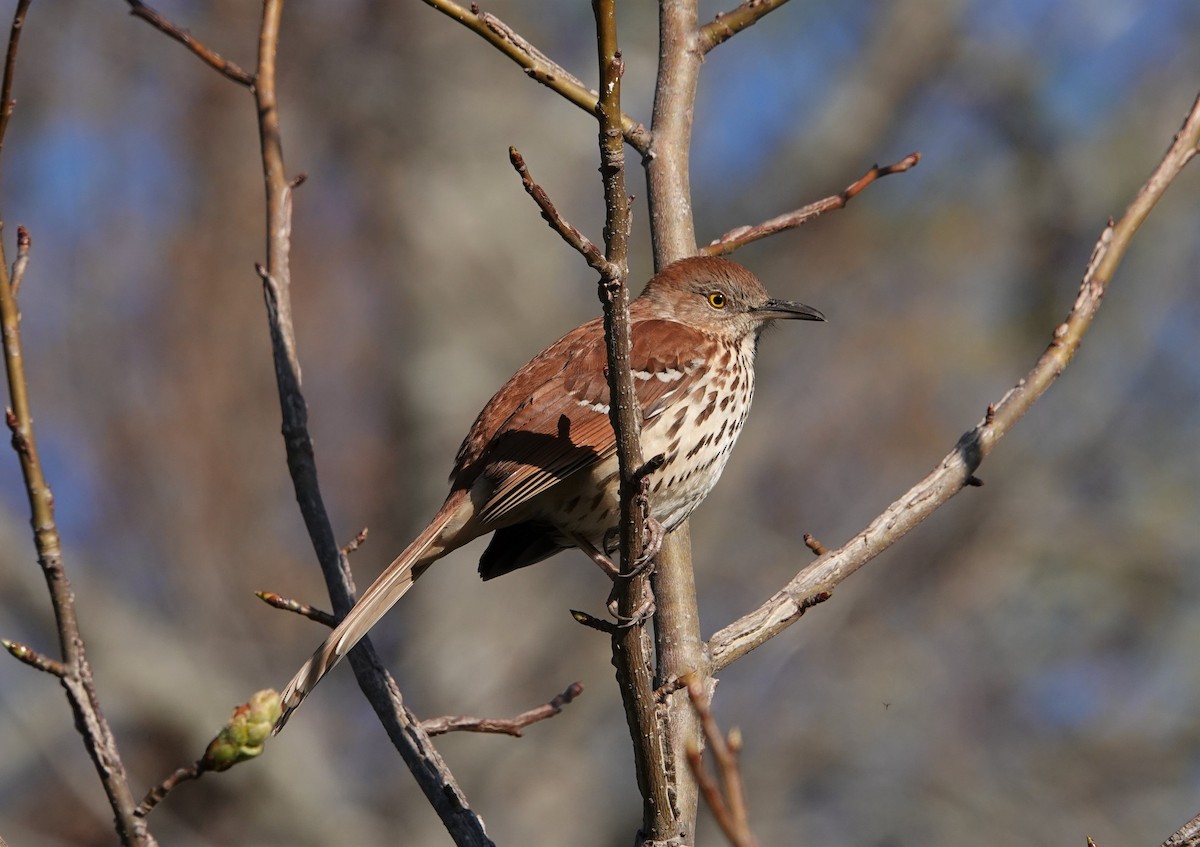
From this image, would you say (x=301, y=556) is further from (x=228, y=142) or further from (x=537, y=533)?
(x=537, y=533)

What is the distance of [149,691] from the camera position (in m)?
10.3

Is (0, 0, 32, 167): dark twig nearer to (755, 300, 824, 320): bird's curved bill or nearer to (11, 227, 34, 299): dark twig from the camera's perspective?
(11, 227, 34, 299): dark twig

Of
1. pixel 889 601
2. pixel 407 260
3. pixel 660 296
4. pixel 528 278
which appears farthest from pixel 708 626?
pixel 660 296

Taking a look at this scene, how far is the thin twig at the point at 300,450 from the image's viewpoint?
124 inches

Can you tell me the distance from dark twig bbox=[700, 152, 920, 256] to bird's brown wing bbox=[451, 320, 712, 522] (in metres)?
0.31

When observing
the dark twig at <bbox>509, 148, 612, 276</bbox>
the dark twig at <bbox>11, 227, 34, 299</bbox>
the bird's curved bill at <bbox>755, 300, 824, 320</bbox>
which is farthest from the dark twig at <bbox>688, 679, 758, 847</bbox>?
the bird's curved bill at <bbox>755, 300, 824, 320</bbox>

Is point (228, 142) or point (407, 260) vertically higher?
point (228, 142)

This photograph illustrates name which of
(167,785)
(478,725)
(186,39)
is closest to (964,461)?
(478,725)

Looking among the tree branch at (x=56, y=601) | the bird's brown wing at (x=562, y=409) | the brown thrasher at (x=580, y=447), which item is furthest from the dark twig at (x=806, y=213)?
the tree branch at (x=56, y=601)

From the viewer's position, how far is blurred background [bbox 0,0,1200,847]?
37.0 feet

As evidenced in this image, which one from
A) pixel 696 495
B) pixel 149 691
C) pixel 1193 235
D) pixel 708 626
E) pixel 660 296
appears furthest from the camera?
pixel 708 626

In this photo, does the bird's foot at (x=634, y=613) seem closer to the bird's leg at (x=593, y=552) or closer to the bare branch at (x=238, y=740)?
the bird's leg at (x=593, y=552)

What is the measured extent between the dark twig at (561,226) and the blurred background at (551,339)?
8.71m

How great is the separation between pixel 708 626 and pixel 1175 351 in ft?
14.9
